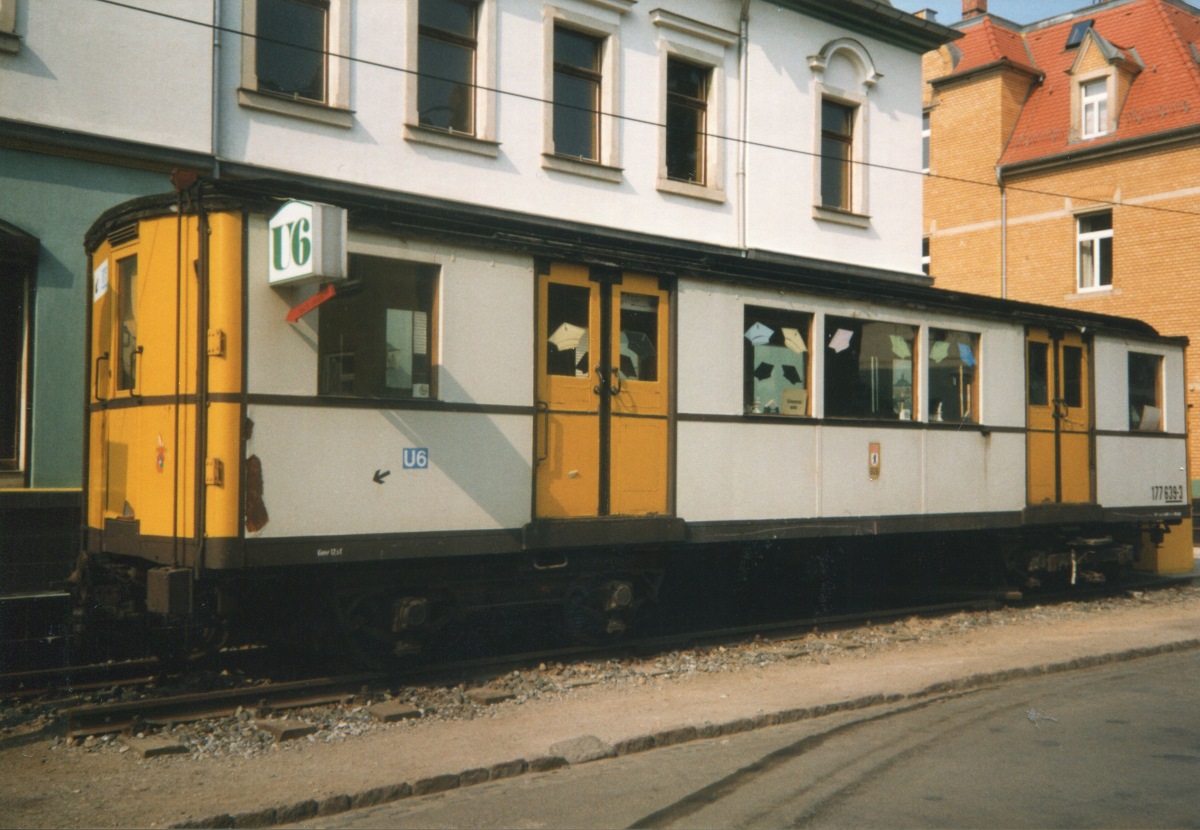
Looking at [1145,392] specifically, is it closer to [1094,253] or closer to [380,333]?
[380,333]

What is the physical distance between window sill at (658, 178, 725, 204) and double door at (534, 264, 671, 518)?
21.3ft

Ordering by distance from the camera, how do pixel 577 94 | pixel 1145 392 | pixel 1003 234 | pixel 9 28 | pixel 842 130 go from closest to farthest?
pixel 9 28, pixel 1145 392, pixel 577 94, pixel 842 130, pixel 1003 234

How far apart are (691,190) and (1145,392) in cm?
647

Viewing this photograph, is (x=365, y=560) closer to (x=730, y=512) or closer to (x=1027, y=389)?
(x=730, y=512)

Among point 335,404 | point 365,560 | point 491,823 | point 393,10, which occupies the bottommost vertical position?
point 491,823

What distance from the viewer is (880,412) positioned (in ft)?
37.0

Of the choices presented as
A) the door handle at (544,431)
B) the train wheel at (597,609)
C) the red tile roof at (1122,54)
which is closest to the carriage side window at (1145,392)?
the train wheel at (597,609)

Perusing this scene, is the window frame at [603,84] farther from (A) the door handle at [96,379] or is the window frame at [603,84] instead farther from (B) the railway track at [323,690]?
(A) the door handle at [96,379]

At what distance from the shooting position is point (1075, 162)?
90.9ft

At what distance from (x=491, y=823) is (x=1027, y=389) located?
31.3 feet

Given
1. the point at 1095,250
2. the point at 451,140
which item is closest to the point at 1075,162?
the point at 1095,250

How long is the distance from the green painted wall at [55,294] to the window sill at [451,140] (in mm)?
3761

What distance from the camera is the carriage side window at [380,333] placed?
7539 mm

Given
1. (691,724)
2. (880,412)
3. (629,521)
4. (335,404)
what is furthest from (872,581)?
(335,404)
